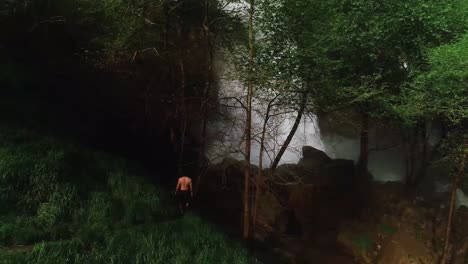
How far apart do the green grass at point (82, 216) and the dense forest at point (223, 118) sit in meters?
0.05

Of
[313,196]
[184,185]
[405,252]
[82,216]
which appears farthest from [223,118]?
[405,252]

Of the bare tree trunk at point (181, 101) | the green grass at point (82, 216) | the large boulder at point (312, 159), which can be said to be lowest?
the green grass at point (82, 216)

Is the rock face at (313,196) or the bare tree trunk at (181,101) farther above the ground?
the bare tree trunk at (181,101)

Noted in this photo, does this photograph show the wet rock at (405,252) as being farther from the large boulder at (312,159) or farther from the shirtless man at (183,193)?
the shirtless man at (183,193)

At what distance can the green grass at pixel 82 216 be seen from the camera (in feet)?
24.5

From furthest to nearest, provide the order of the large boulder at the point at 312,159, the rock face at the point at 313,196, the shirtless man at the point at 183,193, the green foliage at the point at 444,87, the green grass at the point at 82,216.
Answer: the large boulder at the point at 312,159 → the rock face at the point at 313,196 → the shirtless man at the point at 183,193 → the green foliage at the point at 444,87 → the green grass at the point at 82,216

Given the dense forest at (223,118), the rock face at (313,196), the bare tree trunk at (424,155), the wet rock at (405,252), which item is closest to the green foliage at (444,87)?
the dense forest at (223,118)

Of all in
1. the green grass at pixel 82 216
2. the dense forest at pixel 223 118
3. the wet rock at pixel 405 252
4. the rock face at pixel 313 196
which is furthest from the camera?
the rock face at pixel 313 196

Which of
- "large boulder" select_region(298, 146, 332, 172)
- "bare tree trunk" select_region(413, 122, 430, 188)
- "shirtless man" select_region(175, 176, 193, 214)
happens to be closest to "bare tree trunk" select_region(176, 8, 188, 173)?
"shirtless man" select_region(175, 176, 193, 214)

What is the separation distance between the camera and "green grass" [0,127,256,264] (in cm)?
746

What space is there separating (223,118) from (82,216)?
7689mm

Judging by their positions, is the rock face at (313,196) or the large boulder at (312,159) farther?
the large boulder at (312,159)

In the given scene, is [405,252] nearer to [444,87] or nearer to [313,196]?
[313,196]

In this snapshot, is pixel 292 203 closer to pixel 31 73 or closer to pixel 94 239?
pixel 94 239
